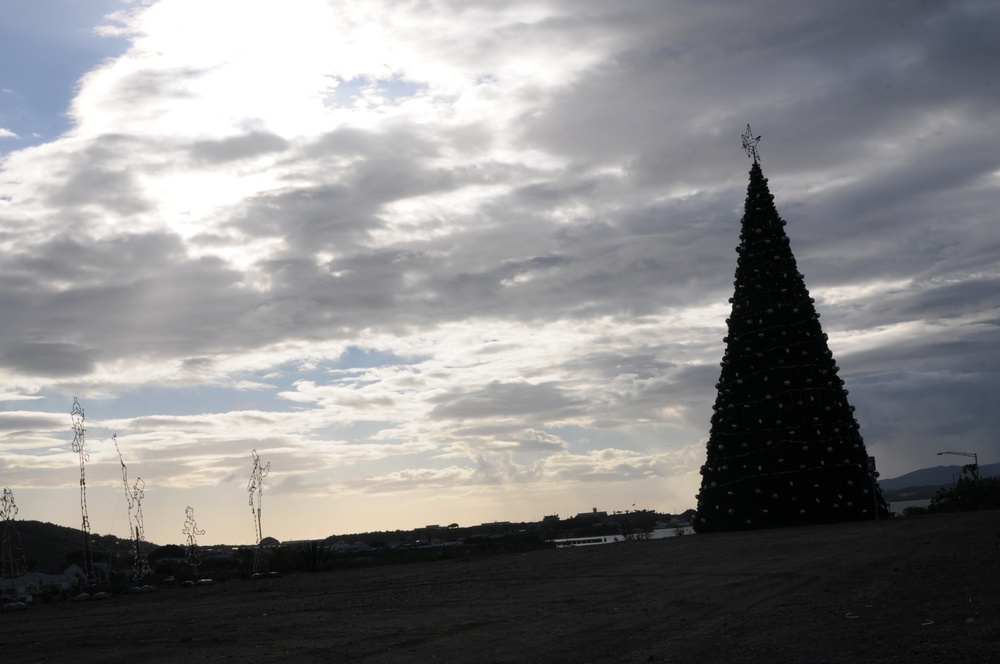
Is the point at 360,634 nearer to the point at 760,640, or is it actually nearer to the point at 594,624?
the point at 594,624

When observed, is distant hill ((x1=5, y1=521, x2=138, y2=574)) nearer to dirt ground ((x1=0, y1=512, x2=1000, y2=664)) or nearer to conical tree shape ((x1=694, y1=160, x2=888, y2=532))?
conical tree shape ((x1=694, y1=160, x2=888, y2=532))

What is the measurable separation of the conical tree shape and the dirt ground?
729 cm

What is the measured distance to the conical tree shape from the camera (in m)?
26.6

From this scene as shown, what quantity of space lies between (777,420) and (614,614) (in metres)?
18.2

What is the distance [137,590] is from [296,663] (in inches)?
615

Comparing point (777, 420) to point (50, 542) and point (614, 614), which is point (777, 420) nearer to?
point (614, 614)

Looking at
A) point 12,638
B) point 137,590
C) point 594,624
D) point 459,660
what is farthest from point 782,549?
point 137,590

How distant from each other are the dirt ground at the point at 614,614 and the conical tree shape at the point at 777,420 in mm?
7290

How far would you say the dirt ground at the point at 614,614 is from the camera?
318 inches

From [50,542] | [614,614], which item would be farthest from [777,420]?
[50,542]

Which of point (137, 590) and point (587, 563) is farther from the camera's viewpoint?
point (137, 590)

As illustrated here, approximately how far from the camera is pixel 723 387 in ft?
94.4

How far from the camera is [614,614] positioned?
10453 mm

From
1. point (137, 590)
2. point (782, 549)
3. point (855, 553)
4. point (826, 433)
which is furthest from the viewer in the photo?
point (826, 433)
